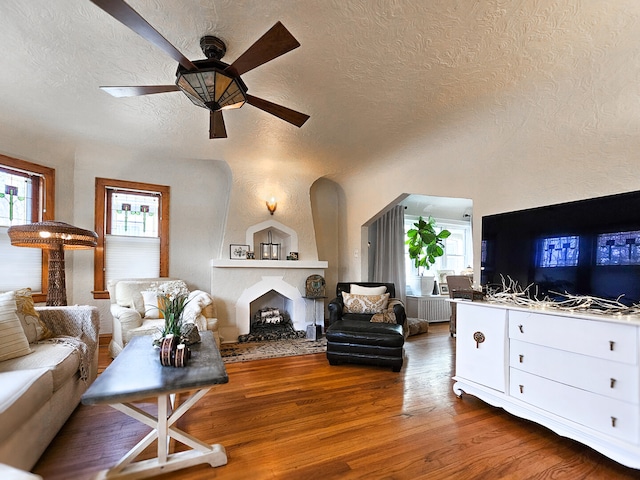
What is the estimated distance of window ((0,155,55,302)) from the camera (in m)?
3.46

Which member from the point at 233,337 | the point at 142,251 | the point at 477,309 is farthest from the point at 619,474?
the point at 142,251

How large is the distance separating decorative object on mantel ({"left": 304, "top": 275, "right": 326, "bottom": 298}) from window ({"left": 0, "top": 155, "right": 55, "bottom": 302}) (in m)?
3.36

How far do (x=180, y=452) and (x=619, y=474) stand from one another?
247cm

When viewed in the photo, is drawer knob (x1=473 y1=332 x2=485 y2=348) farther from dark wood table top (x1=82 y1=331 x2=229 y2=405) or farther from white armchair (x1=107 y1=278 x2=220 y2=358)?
white armchair (x1=107 y1=278 x2=220 y2=358)

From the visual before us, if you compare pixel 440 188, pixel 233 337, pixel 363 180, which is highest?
pixel 363 180

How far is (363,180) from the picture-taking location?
5047 millimetres

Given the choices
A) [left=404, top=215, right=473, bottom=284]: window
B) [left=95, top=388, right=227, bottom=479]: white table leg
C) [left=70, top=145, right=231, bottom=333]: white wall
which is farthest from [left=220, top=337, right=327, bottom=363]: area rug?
[left=404, top=215, right=473, bottom=284]: window

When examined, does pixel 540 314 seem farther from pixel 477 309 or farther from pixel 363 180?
pixel 363 180

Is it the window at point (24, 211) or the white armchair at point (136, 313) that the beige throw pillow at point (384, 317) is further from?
the window at point (24, 211)

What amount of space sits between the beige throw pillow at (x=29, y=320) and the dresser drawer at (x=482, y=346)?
339 centimetres

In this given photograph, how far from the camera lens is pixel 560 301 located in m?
2.19

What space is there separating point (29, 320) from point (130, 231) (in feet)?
7.54

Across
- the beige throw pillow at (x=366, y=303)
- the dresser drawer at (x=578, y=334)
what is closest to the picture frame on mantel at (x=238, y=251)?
the beige throw pillow at (x=366, y=303)

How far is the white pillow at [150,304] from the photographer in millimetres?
3703
